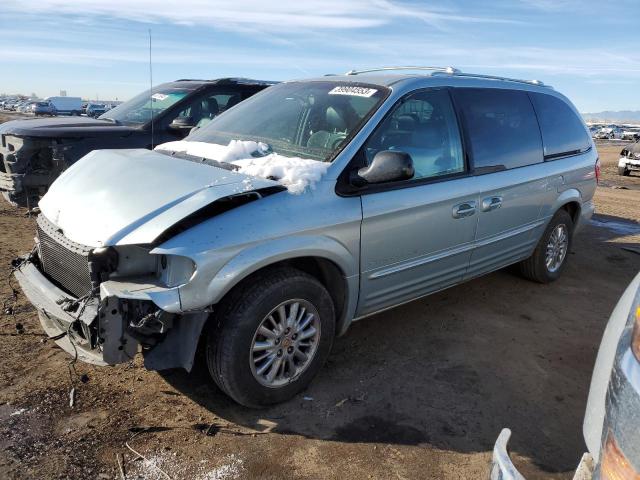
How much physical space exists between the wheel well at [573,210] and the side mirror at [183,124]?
434 centimetres

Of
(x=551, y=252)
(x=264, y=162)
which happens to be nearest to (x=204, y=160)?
(x=264, y=162)

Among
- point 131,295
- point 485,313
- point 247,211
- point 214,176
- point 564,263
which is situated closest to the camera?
point 131,295

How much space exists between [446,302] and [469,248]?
94 cm

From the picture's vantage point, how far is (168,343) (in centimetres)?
278

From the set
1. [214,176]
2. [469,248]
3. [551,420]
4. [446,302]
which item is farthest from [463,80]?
[551,420]

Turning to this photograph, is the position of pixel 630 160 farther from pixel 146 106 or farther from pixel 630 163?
pixel 146 106

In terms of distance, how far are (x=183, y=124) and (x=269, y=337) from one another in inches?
164

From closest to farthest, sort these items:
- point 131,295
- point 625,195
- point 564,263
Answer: point 131,295 < point 564,263 < point 625,195

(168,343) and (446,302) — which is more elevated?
(168,343)

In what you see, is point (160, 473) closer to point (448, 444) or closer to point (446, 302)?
point (448, 444)

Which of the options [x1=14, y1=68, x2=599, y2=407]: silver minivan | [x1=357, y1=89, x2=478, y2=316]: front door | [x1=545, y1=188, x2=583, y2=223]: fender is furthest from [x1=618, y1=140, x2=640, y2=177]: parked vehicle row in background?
[x1=357, y1=89, x2=478, y2=316]: front door

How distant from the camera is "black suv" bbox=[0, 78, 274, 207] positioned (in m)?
5.93

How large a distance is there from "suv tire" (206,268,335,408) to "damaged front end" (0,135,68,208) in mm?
4043

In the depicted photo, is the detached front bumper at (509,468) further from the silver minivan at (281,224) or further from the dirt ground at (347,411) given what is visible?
the silver minivan at (281,224)
